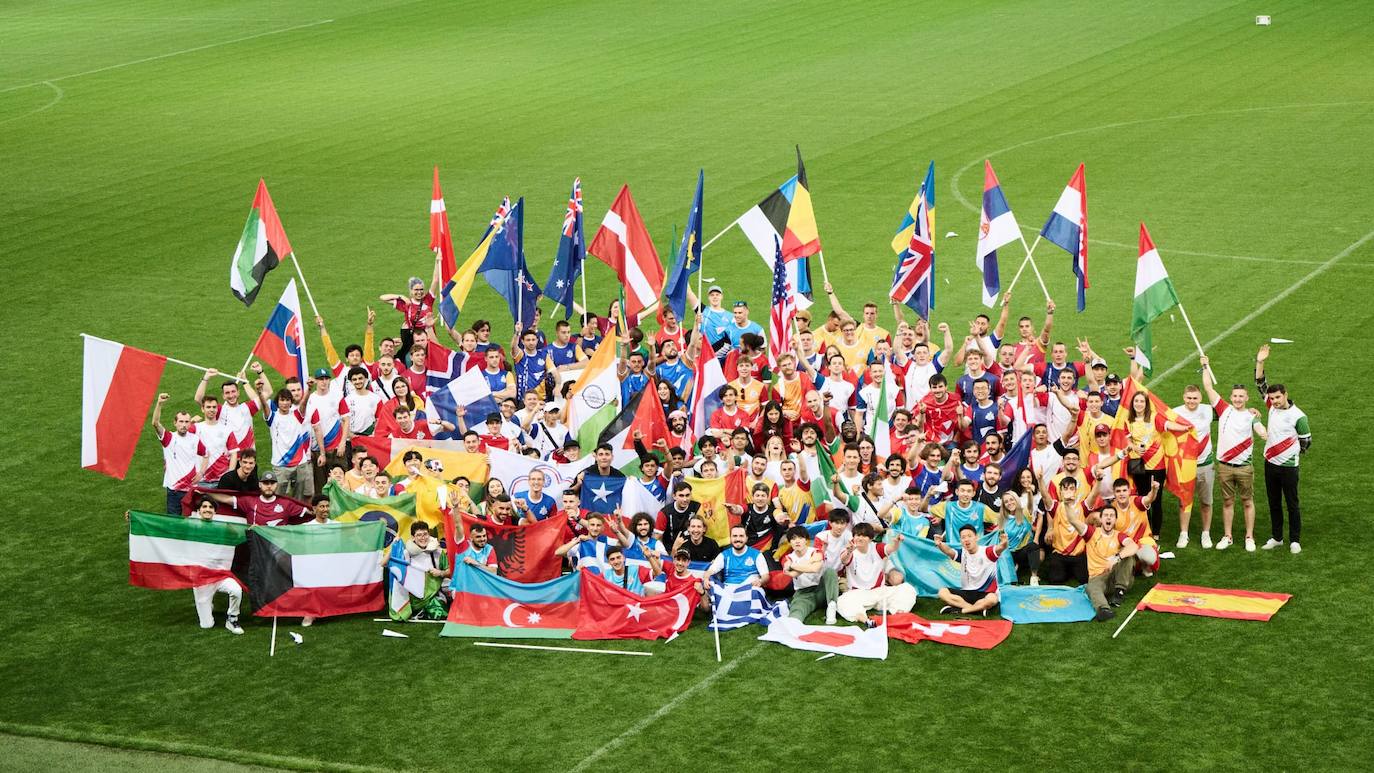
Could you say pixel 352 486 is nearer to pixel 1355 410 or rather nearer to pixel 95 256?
pixel 1355 410

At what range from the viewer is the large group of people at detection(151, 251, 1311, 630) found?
17.0 metres

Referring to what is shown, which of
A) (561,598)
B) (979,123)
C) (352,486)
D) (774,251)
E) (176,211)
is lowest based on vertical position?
(561,598)

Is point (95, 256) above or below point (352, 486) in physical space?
above

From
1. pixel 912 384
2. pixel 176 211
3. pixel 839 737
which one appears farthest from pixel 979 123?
pixel 839 737

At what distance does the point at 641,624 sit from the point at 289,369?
5.86 meters

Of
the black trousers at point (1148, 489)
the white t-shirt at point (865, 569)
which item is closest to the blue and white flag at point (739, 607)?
the white t-shirt at point (865, 569)

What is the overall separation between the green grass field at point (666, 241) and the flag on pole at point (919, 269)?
4603mm

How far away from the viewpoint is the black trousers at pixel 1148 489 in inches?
719

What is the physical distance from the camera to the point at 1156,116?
39.8 m

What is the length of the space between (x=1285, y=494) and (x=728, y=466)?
5.73m

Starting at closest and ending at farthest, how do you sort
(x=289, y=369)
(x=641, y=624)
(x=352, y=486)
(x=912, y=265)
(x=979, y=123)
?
(x=641, y=624), (x=352, y=486), (x=289, y=369), (x=912, y=265), (x=979, y=123)

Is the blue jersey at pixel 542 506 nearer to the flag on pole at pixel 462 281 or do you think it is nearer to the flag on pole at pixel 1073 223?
the flag on pole at pixel 462 281

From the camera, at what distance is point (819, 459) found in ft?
58.6

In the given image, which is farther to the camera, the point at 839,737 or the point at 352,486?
the point at 352,486
